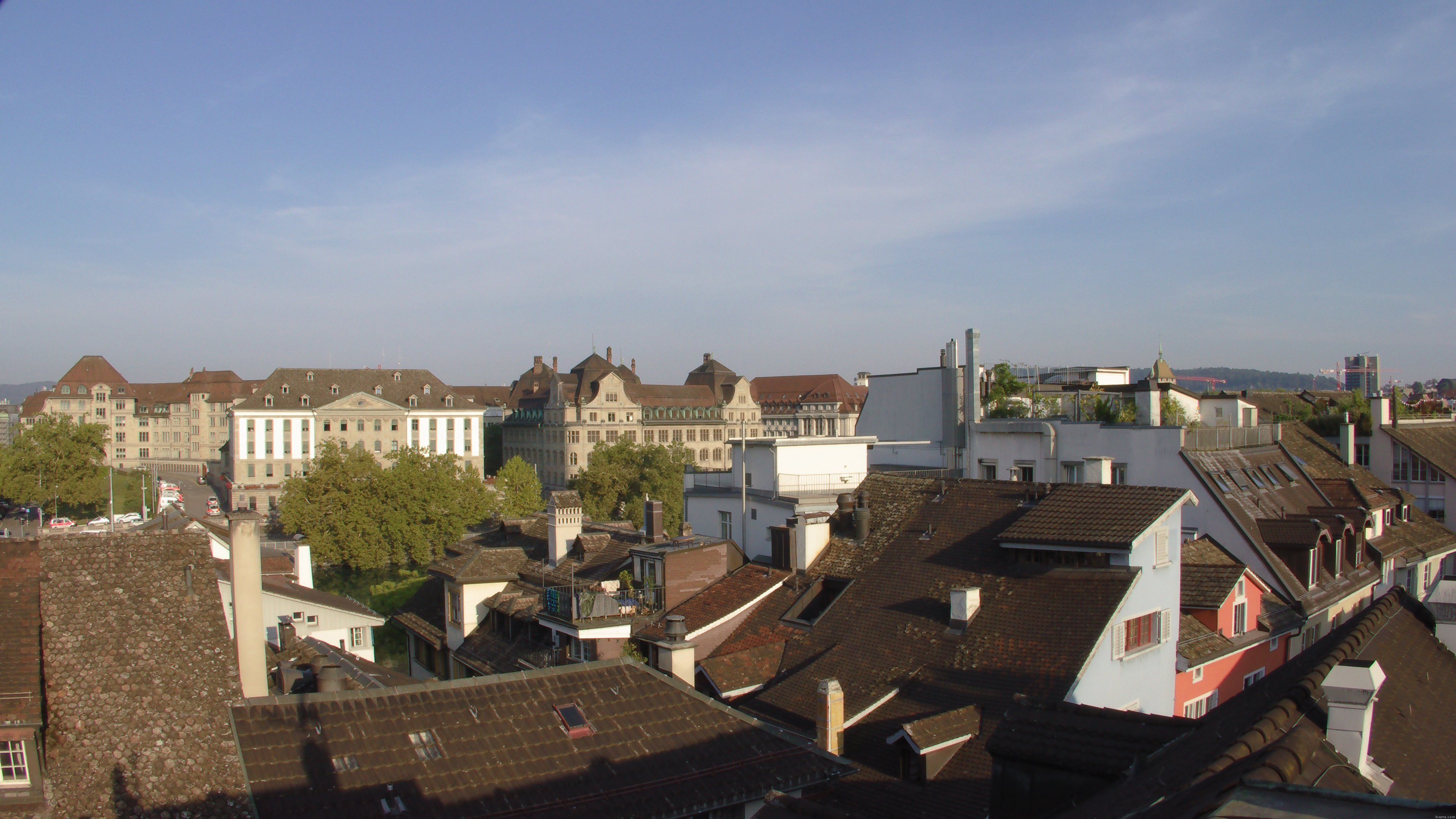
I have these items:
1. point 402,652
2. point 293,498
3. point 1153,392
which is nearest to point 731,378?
point 293,498

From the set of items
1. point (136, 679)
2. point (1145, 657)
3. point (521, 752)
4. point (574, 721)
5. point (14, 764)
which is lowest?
point (1145, 657)

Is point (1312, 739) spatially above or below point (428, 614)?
above

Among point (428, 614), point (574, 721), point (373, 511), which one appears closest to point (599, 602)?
point (574, 721)

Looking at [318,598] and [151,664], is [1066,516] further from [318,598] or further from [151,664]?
[318,598]

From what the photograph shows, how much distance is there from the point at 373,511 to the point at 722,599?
48190mm

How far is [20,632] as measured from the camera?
13.3 meters

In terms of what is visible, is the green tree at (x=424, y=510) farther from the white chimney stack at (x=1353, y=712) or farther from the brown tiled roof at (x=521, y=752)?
the white chimney stack at (x=1353, y=712)

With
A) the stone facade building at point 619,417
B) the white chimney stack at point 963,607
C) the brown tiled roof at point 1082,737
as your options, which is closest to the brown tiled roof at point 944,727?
the white chimney stack at point 963,607

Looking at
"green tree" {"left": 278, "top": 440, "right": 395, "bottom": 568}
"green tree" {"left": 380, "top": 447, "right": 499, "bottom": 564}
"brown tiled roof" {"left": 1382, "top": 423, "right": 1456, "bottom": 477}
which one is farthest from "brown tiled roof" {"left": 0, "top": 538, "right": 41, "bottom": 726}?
"green tree" {"left": 278, "top": 440, "right": 395, "bottom": 568}

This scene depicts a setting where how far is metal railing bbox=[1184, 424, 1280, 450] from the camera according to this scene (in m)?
29.2

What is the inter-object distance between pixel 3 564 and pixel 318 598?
1936 centimetres

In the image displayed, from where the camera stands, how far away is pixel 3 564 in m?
14.2

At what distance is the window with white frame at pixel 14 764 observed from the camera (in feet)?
39.0

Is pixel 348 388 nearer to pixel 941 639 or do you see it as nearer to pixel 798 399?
pixel 798 399
